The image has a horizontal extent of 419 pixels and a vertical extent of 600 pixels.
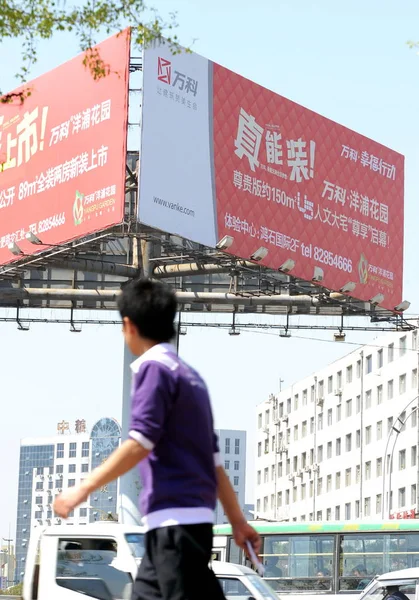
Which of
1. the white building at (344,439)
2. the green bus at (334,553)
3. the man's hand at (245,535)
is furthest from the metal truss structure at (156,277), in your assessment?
the white building at (344,439)

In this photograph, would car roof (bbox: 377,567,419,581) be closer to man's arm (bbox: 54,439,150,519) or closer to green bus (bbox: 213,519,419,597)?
green bus (bbox: 213,519,419,597)

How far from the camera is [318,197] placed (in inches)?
1465

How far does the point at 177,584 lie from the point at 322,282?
3168 cm

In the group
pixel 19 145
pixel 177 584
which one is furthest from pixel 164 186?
pixel 177 584

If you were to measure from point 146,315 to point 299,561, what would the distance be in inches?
868

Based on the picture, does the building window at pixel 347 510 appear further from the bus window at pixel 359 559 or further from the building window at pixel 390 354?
the bus window at pixel 359 559

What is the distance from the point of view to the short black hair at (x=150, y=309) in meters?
5.24

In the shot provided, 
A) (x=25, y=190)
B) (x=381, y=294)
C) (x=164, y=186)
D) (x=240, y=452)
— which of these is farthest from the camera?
(x=240, y=452)

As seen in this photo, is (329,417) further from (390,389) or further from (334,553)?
(334,553)

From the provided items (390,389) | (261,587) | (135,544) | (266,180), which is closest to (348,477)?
(390,389)

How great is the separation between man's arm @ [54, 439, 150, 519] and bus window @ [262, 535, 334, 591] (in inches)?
847

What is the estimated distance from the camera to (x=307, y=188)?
36.9 m

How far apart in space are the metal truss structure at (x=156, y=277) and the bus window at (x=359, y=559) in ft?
30.3

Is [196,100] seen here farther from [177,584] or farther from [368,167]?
[177,584]
